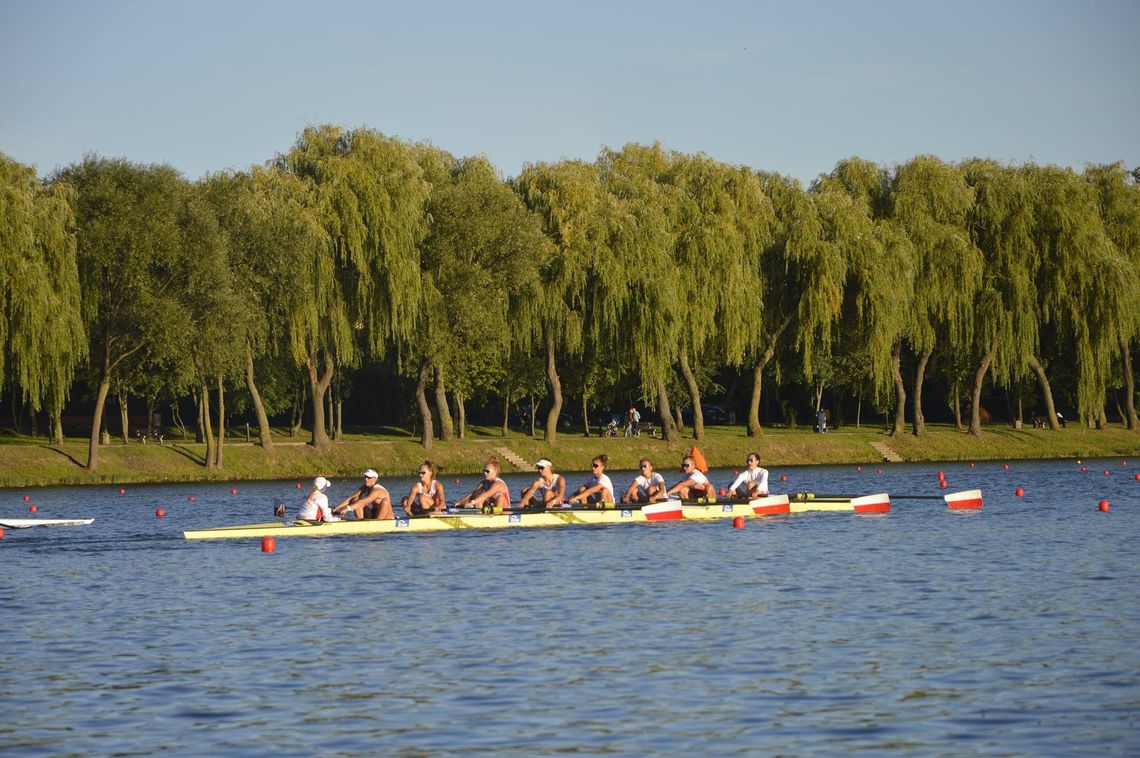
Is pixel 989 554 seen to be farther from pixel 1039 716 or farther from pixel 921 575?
pixel 1039 716

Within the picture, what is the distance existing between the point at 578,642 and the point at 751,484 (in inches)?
786

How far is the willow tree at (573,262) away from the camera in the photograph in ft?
210

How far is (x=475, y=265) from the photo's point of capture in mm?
62188

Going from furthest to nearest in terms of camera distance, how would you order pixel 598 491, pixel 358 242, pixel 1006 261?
pixel 1006 261 < pixel 358 242 < pixel 598 491

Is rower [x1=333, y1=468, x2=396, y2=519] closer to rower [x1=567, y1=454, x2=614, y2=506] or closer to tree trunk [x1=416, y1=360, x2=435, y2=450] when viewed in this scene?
rower [x1=567, y1=454, x2=614, y2=506]

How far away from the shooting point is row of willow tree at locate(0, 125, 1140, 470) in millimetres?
54031

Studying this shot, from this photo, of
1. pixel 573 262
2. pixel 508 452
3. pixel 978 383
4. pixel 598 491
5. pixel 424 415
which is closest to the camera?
pixel 598 491

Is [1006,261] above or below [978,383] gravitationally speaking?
above

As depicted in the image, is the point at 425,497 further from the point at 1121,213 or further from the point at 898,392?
the point at 1121,213

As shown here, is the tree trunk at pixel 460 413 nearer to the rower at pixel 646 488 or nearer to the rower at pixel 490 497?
the rower at pixel 646 488

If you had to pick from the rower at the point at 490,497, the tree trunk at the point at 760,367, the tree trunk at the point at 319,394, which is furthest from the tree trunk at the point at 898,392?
the rower at the point at 490,497

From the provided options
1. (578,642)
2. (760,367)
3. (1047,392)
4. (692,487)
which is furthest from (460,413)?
(578,642)

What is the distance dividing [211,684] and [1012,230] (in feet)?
189

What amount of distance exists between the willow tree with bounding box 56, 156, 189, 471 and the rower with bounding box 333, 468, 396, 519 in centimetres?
2114
